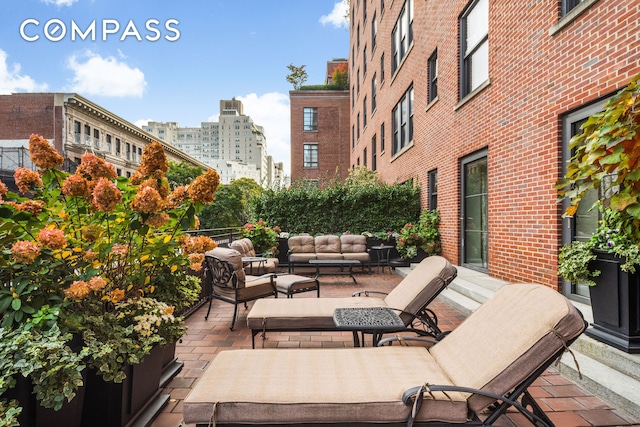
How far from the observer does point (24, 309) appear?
5.91ft

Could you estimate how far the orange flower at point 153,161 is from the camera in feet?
7.22

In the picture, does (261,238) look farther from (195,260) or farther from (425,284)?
(195,260)

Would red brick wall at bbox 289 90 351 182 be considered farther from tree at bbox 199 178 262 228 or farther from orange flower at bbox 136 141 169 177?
orange flower at bbox 136 141 169 177

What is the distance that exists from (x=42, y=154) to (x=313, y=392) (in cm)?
195

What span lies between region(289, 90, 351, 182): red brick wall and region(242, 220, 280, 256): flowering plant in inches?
719

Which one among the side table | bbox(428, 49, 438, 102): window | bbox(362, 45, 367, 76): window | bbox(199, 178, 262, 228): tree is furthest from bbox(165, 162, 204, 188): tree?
bbox(428, 49, 438, 102): window

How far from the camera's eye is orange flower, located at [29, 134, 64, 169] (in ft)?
6.24

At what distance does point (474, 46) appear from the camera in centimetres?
718

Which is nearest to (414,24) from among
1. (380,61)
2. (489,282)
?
(380,61)

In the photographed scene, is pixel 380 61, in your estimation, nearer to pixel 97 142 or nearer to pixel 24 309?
pixel 24 309

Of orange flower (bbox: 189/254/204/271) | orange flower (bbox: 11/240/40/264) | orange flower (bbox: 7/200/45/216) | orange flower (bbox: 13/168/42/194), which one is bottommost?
orange flower (bbox: 189/254/204/271)

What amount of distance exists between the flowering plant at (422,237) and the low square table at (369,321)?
19.2 ft

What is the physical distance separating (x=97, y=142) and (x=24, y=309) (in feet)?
131

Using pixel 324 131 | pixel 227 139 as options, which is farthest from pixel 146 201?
pixel 227 139
